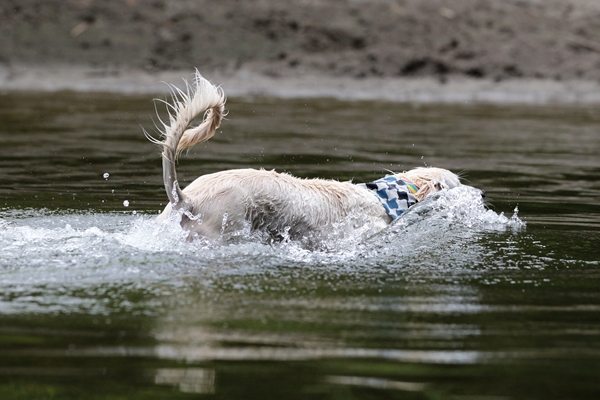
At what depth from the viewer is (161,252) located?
5422 mm

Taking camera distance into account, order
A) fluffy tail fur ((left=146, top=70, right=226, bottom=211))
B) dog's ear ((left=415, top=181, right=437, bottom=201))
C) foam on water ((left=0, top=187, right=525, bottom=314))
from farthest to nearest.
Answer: dog's ear ((left=415, top=181, right=437, bottom=201)), fluffy tail fur ((left=146, top=70, right=226, bottom=211)), foam on water ((left=0, top=187, right=525, bottom=314))

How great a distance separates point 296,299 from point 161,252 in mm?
1189

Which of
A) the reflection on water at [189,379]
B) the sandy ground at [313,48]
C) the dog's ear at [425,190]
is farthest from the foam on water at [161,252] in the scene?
the sandy ground at [313,48]

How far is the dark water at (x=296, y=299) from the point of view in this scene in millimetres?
3467

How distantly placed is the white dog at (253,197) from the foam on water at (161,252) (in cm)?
10

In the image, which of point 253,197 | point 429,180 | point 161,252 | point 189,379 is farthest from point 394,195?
point 189,379

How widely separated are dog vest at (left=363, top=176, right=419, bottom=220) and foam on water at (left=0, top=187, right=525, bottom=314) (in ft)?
A: 0.34

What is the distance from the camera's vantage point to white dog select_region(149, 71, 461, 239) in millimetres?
5559

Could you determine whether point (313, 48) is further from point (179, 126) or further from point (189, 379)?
point (189, 379)

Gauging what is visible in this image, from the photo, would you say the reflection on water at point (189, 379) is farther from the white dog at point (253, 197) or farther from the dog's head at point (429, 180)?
the dog's head at point (429, 180)

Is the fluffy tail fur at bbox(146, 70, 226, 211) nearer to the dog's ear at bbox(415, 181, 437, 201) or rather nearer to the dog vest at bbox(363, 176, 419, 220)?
the dog vest at bbox(363, 176, 419, 220)

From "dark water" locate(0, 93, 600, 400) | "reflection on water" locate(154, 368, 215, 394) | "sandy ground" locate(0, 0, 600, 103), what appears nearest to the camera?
"reflection on water" locate(154, 368, 215, 394)

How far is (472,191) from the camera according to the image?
7086mm

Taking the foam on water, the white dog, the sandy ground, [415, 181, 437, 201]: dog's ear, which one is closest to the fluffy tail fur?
the white dog
